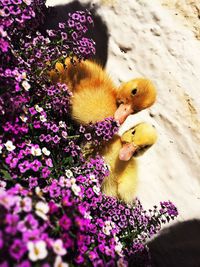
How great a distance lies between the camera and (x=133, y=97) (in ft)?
8.04

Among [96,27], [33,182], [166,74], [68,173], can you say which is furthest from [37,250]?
[96,27]

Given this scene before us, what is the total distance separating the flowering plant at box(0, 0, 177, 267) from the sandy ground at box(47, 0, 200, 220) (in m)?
0.54

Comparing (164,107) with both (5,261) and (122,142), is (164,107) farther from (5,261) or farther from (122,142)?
(5,261)

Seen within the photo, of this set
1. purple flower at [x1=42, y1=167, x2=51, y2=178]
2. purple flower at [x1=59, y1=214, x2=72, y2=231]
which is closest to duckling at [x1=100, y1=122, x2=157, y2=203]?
purple flower at [x1=42, y1=167, x2=51, y2=178]

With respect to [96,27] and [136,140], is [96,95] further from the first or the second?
[96,27]

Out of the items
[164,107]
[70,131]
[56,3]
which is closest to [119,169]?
[70,131]

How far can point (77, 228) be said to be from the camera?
1.44 metres

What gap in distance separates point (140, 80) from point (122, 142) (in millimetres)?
381

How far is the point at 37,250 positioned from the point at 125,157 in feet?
4.13

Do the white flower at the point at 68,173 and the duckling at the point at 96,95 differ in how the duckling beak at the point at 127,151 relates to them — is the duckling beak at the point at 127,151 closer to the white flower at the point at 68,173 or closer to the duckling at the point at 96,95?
the duckling at the point at 96,95

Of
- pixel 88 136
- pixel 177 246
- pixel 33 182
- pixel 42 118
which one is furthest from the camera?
pixel 177 246

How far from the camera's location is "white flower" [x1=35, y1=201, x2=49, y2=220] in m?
1.25

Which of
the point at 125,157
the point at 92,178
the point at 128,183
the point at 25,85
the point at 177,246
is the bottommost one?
the point at 177,246

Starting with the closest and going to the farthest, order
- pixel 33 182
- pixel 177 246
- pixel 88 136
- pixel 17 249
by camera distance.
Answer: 1. pixel 17 249
2. pixel 33 182
3. pixel 88 136
4. pixel 177 246
